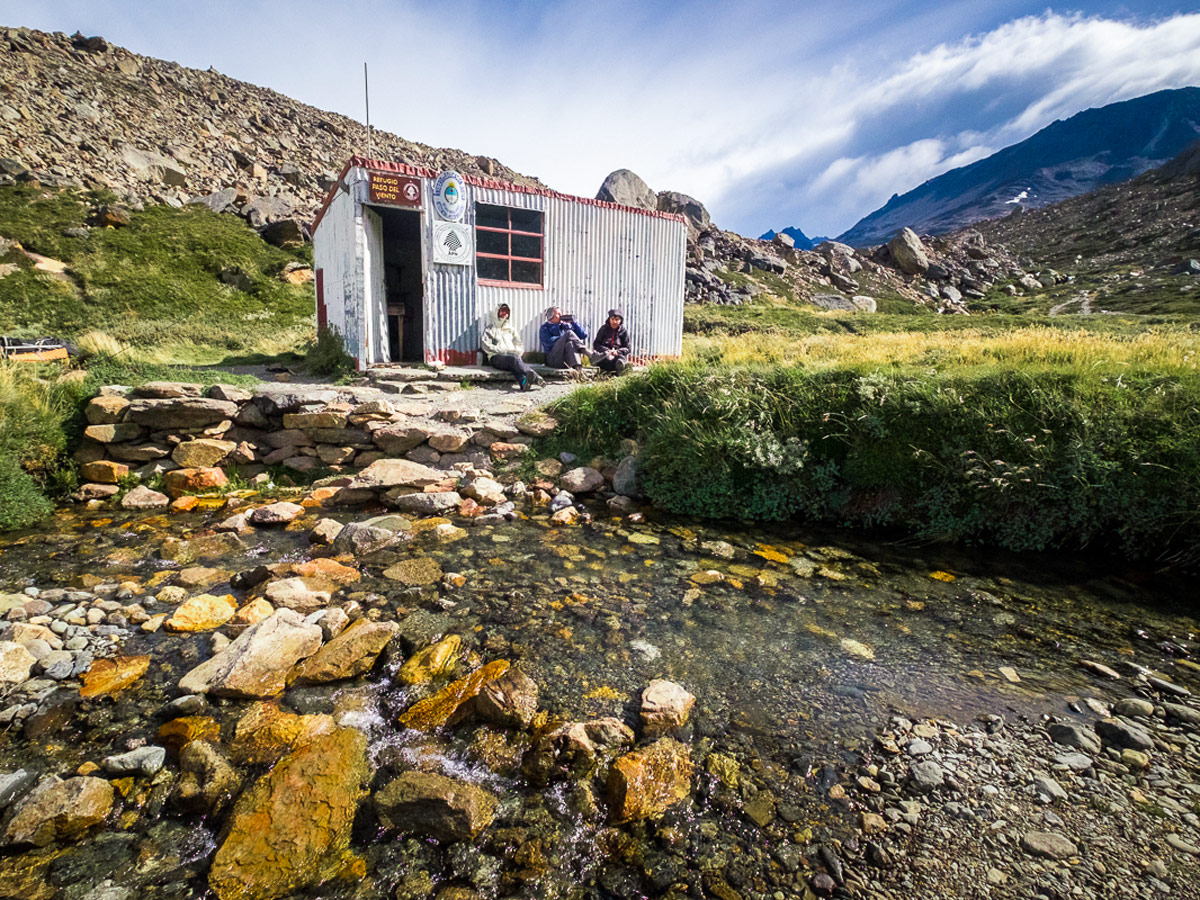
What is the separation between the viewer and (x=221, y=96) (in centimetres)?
5303

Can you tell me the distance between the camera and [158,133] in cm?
4109

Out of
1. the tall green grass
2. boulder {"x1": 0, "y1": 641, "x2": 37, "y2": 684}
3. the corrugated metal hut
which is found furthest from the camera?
the corrugated metal hut

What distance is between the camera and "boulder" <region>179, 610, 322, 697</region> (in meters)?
3.21

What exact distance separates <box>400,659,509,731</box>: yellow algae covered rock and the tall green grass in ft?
12.7

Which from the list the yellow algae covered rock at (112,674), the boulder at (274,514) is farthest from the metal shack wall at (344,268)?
the yellow algae covered rock at (112,674)

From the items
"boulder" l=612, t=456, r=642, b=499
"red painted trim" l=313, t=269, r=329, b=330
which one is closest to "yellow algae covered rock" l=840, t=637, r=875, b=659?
"boulder" l=612, t=456, r=642, b=499

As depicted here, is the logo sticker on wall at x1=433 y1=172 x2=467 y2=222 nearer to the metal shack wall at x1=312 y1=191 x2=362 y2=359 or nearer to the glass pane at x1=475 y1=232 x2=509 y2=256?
the glass pane at x1=475 y1=232 x2=509 y2=256

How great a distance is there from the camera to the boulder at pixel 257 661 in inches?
126

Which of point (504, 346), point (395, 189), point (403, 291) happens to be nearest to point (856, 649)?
point (504, 346)

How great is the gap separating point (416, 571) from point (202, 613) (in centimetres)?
157

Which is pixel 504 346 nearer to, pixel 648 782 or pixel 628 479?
pixel 628 479

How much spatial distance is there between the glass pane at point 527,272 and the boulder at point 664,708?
11559 mm

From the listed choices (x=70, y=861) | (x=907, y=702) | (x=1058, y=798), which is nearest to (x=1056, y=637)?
(x=907, y=702)

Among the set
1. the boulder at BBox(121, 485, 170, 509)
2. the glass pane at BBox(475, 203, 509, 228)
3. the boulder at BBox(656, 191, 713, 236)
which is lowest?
the boulder at BBox(121, 485, 170, 509)
